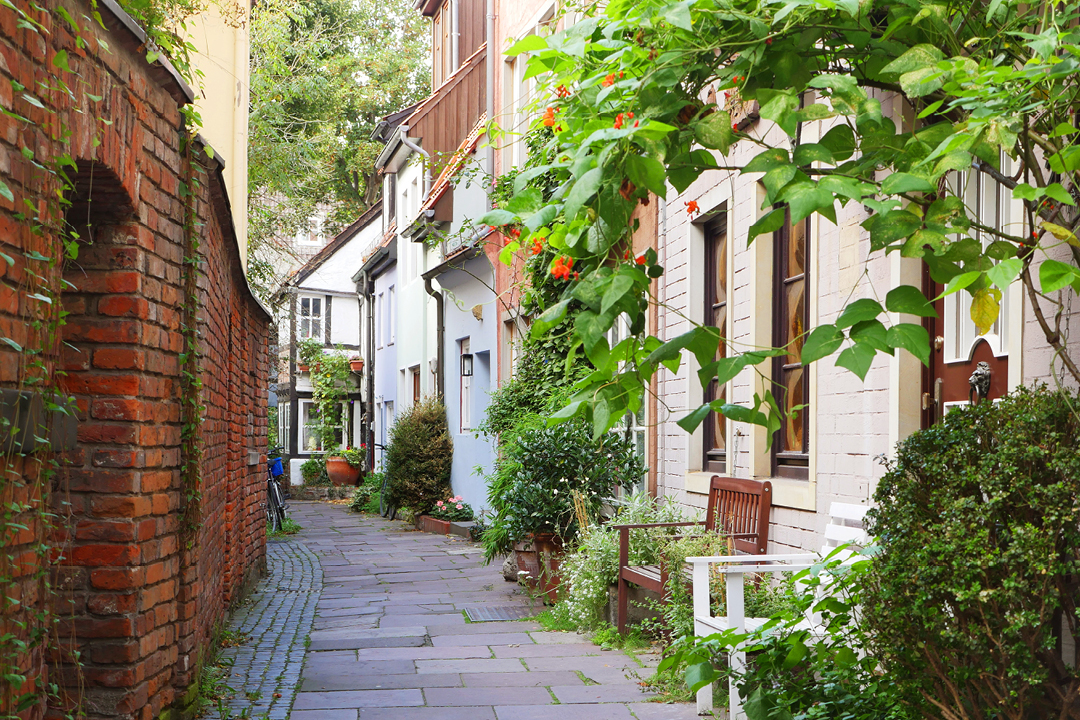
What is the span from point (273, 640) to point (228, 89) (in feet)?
18.1

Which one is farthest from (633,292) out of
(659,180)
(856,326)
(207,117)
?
(207,117)

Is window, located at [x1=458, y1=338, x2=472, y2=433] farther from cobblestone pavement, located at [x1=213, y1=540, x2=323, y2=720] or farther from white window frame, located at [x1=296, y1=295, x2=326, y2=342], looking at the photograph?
white window frame, located at [x1=296, y1=295, x2=326, y2=342]

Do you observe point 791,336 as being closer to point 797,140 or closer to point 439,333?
point 797,140

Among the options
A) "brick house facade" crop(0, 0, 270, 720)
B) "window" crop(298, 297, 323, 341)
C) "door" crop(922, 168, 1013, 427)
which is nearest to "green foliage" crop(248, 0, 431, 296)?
"window" crop(298, 297, 323, 341)

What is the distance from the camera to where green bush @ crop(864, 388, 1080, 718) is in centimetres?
286

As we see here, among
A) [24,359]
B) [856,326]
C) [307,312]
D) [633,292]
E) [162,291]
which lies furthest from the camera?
[307,312]

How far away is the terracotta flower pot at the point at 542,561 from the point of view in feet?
28.6

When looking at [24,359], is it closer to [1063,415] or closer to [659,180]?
[659,180]

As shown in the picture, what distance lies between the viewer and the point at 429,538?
600 inches

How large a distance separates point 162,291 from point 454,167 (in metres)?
10.8

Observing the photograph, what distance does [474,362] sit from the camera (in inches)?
659

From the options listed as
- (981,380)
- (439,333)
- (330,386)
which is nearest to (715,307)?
(981,380)

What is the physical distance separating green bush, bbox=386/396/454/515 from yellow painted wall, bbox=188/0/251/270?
701cm

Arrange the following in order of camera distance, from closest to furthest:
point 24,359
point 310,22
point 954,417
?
point 24,359, point 954,417, point 310,22
